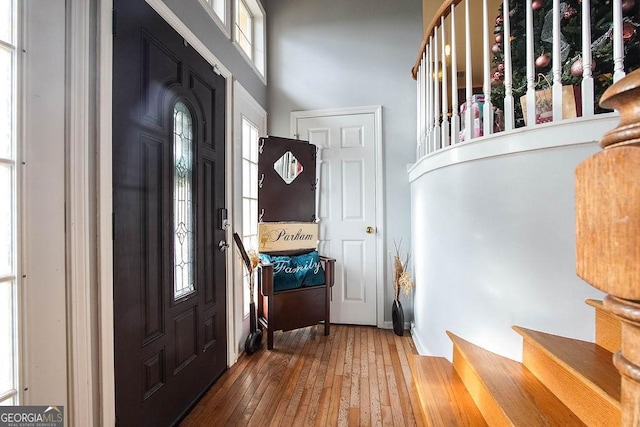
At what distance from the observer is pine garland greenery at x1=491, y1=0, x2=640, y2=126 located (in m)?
1.24

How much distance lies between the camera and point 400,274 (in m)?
2.64

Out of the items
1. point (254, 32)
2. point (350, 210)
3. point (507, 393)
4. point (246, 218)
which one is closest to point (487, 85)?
point (507, 393)

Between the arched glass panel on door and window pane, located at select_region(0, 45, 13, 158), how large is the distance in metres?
0.68

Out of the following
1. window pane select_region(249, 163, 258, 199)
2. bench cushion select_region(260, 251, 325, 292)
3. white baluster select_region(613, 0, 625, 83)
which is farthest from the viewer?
window pane select_region(249, 163, 258, 199)

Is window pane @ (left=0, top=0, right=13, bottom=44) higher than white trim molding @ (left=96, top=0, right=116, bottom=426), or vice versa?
window pane @ (left=0, top=0, right=13, bottom=44)

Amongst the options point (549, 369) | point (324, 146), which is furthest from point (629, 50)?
point (324, 146)

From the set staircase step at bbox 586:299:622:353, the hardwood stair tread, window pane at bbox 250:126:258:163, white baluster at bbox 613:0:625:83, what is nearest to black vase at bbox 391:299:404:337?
the hardwood stair tread

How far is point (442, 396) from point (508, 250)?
73cm

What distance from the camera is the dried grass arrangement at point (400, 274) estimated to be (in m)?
2.56

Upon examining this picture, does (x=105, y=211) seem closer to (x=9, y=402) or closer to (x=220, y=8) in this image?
(x=9, y=402)

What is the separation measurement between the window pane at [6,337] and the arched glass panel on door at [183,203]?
0.67 metres

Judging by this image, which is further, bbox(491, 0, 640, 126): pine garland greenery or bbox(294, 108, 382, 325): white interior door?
bbox(294, 108, 382, 325): white interior door

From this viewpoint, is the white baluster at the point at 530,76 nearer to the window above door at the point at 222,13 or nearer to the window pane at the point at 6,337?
the window above door at the point at 222,13

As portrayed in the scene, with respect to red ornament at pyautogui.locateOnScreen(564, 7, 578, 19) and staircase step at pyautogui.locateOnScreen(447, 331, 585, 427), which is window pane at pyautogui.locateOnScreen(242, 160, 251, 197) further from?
red ornament at pyautogui.locateOnScreen(564, 7, 578, 19)
